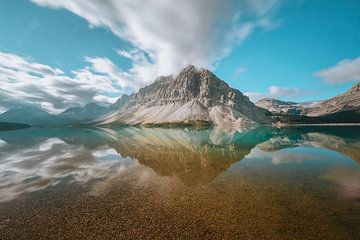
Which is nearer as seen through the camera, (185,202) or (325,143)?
(185,202)

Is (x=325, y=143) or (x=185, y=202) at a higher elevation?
(x=325, y=143)

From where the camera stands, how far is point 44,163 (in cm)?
5425

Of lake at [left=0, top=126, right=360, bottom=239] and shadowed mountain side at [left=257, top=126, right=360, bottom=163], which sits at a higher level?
shadowed mountain side at [left=257, top=126, right=360, bottom=163]

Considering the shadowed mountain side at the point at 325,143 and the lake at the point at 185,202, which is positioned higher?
the shadowed mountain side at the point at 325,143

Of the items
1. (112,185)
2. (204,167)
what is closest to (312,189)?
(204,167)

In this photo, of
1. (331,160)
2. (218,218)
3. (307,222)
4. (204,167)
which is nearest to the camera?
(307,222)

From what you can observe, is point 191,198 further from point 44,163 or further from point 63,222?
point 44,163

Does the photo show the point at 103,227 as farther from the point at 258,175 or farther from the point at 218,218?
the point at 258,175

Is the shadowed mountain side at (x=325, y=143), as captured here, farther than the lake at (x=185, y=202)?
Yes

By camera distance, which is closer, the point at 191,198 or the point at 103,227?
the point at 103,227

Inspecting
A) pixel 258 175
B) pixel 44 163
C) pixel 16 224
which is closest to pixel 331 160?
pixel 258 175

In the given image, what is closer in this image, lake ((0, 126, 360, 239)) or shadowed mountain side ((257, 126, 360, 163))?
lake ((0, 126, 360, 239))

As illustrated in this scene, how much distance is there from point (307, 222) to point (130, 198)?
21.7 meters

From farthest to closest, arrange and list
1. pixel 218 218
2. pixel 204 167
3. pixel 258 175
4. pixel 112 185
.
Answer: pixel 204 167
pixel 258 175
pixel 112 185
pixel 218 218
